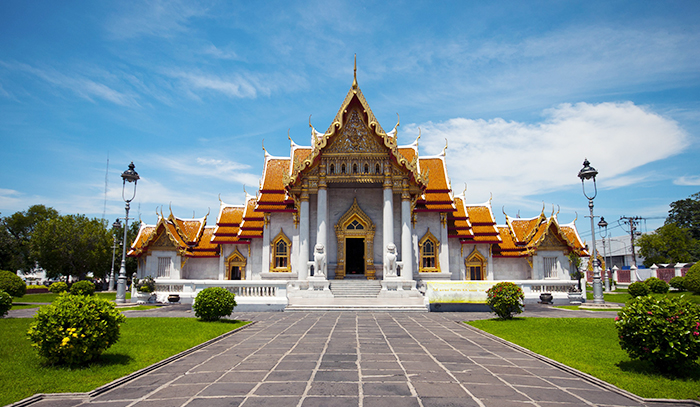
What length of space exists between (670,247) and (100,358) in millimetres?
59698

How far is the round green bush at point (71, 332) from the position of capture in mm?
6723

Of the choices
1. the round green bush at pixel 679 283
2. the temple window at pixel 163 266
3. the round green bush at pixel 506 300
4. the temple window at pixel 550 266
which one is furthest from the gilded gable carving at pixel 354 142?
the round green bush at pixel 679 283

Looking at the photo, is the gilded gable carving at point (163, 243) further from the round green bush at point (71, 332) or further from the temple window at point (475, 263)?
the round green bush at point (71, 332)

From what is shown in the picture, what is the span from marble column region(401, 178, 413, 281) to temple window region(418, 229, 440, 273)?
3380mm

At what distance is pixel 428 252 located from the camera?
24.7 meters

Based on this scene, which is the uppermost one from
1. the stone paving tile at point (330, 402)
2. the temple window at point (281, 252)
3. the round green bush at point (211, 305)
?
the temple window at point (281, 252)

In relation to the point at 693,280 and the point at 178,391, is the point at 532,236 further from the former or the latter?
the point at 178,391

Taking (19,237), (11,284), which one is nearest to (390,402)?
(11,284)

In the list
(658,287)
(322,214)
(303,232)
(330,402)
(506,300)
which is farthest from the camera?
(658,287)

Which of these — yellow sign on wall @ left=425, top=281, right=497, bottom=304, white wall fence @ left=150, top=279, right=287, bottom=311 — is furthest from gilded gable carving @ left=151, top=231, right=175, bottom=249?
yellow sign on wall @ left=425, top=281, right=497, bottom=304

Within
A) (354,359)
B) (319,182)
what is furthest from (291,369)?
(319,182)

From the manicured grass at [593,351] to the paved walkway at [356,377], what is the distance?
42 cm

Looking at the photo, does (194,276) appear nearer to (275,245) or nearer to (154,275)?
(154,275)

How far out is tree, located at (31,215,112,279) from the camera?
4000 centimetres
